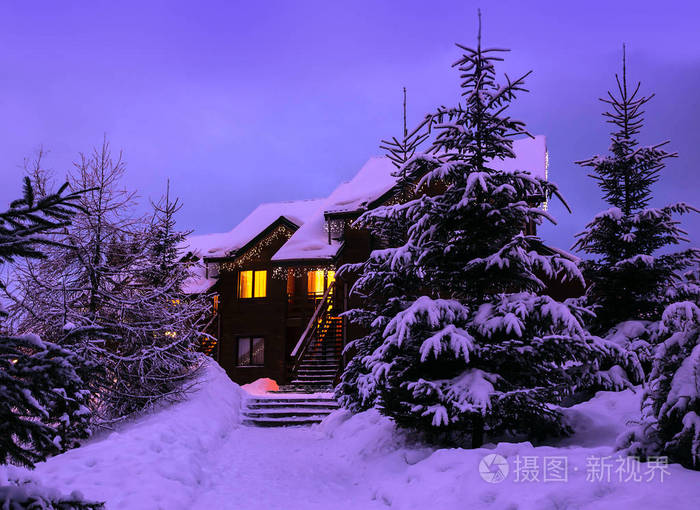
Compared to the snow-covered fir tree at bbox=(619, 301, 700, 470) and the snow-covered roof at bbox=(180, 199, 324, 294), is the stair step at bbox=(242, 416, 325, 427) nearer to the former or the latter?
the snow-covered fir tree at bbox=(619, 301, 700, 470)

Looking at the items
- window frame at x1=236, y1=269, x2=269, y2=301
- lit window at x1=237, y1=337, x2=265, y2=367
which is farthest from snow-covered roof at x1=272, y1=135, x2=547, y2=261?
lit window at x1=237, y1=337, x2=265, y2=367

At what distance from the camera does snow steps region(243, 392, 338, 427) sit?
15727mm

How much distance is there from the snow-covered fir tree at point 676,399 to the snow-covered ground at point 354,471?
0.89 feet

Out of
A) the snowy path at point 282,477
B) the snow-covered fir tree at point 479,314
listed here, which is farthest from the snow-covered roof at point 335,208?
the snow-covered fir tree at point 479,314

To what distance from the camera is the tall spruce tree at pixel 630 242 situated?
530 inches

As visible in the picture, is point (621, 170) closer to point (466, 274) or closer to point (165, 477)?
point (466, 274)

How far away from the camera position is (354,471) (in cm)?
1000

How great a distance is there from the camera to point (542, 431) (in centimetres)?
960

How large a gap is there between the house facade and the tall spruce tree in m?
7.57

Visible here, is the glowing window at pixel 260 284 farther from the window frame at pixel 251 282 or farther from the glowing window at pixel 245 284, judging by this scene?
the glowing window at pixel 245 284

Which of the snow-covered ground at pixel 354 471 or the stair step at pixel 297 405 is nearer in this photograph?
the snow-covered ground at pixel 354 471

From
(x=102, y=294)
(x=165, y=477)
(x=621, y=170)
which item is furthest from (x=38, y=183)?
(x=621, y=170)

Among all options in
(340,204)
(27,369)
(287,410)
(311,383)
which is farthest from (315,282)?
(27,369)

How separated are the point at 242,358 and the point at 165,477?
64.6 feet
